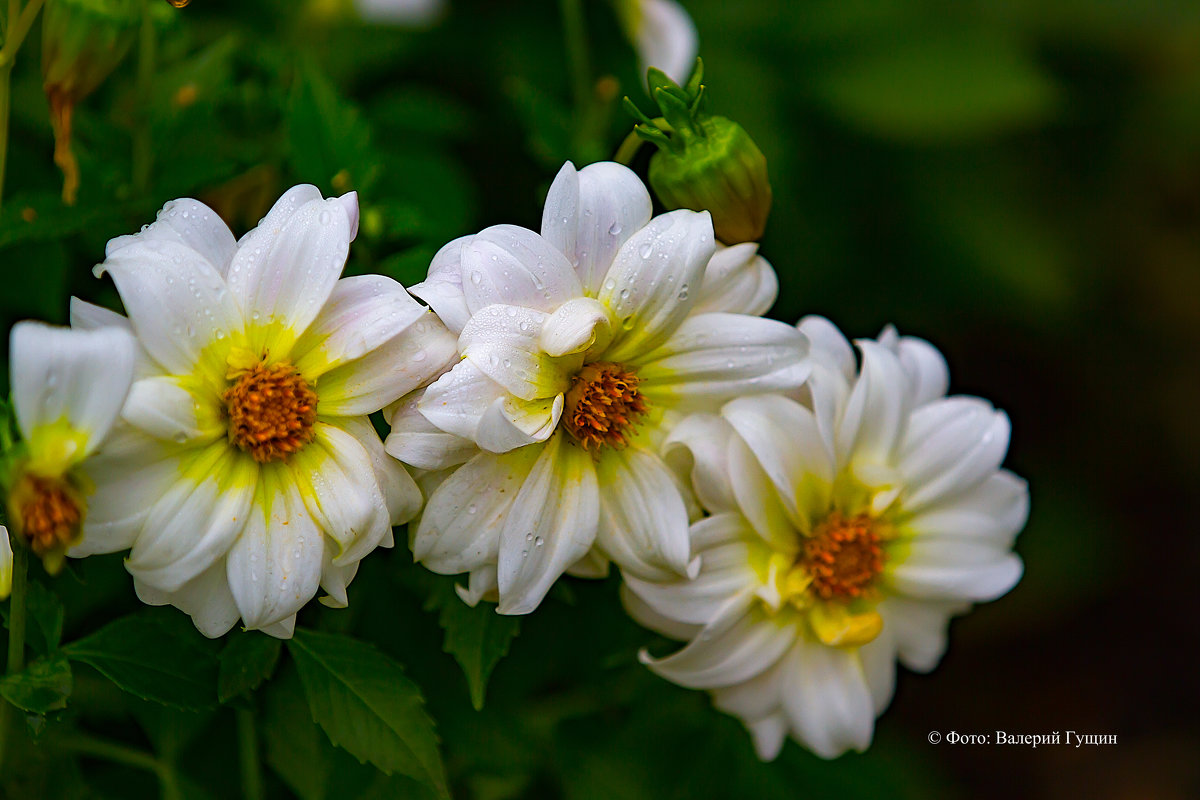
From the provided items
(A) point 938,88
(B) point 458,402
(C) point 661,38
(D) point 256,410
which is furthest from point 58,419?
(A) point 938,88

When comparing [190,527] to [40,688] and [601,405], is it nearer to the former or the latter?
[40,688]

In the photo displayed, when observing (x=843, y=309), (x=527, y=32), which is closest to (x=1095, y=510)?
(x=843, y=309)

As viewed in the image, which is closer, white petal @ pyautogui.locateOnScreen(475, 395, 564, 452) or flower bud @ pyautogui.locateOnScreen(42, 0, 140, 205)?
white petal @ pyautogui.locateOnScreen(475, 395, 564, 452)

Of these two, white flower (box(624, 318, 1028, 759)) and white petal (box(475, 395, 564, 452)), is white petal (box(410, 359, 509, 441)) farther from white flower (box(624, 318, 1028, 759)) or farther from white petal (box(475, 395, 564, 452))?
white flower (box(624, 318, 1028, 759))

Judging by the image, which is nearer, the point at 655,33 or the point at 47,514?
the point at 47,514

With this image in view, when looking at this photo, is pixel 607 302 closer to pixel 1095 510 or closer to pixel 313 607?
pixel 313 607

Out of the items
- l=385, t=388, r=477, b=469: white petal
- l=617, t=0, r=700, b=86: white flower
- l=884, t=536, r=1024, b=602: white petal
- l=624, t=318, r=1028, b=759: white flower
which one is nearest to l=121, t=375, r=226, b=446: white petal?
l=385, t=388, r=477, b=469: white petal
